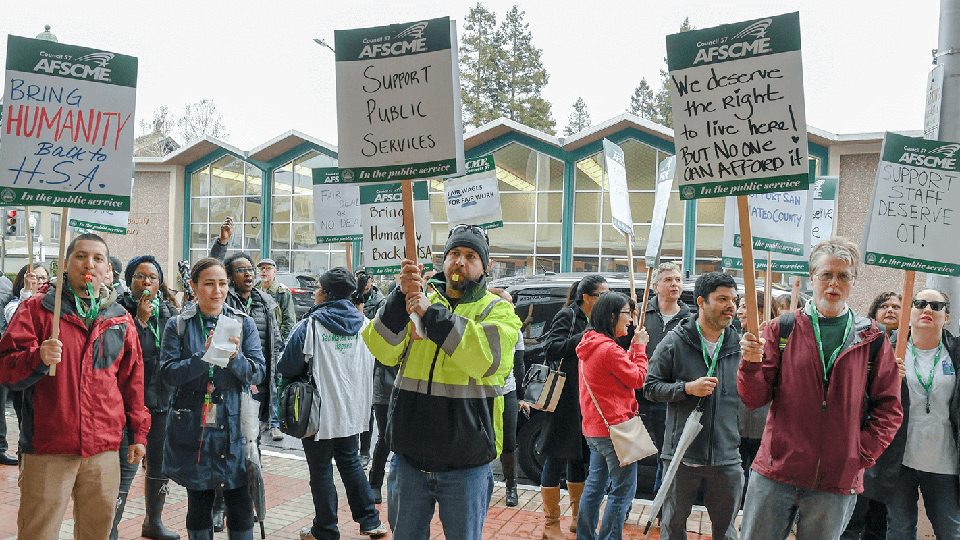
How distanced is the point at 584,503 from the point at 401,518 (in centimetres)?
188

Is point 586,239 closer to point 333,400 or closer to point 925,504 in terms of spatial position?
point 333,400

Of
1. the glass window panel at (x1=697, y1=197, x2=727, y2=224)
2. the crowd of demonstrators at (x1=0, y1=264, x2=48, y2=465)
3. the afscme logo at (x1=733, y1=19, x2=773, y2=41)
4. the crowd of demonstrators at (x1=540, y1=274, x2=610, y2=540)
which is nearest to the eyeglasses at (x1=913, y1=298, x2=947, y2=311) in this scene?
the crowd of demonstrators at (x1=540, y1=274, x2=610, y2=540)

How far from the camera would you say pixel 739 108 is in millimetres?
3801

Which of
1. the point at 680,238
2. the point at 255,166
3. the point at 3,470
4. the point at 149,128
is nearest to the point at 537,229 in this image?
the point at 680,238

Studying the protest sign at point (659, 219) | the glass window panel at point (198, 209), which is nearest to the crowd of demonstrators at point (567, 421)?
the protest sign at point (659, 219)

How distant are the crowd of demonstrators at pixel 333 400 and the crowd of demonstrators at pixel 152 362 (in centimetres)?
89

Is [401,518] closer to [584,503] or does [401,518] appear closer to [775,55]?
[584,503]

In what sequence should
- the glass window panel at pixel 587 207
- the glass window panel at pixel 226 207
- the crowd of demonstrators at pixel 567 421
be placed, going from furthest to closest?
the glass window panel at pixel 226 207 → the glass window panel at pixel 587 207 → the crowd of demonstrators at pixel 567 421

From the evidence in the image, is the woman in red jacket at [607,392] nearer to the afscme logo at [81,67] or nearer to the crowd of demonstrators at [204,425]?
the crowd of demonstrators at [204,425]

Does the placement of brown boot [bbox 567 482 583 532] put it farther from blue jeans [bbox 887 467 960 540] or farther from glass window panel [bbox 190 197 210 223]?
glass window panel [bbox 190 197 210 223]

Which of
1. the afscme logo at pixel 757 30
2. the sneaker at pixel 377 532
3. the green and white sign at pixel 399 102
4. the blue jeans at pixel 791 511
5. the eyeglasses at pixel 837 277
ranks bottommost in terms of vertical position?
the sneaker at pixel 377 532

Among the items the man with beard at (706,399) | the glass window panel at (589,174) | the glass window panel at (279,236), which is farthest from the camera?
the glass window panel at (279,236)

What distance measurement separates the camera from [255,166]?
98.4ft

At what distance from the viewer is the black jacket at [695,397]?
4434 mm
